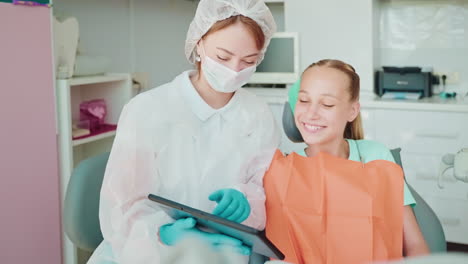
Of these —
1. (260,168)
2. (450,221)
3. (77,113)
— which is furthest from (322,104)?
(450,221)

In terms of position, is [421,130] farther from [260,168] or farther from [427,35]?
[260,168]

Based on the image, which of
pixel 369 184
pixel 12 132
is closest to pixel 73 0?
pixel 12 132

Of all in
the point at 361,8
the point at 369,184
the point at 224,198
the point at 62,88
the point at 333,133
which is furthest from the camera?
the point at 361,8

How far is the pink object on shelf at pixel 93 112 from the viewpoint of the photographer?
257 centimetres

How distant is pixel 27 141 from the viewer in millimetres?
2061

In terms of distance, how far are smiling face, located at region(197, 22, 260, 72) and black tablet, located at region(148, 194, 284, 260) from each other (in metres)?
0.41

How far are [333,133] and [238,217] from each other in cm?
37

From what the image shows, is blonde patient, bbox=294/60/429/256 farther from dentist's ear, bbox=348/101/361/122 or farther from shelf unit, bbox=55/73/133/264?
shelf unit, bbox=55/73/133/264

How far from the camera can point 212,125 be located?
55.8 inches

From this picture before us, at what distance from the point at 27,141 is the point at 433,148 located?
7.09 ft

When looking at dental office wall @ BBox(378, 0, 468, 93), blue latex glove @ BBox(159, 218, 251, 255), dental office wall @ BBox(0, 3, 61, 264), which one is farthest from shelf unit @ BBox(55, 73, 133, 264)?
dental office wall @ BBox(378, 0, 468, 93)

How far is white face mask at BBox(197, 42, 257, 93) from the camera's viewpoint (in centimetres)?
138

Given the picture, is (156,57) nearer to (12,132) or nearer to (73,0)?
(73,0)

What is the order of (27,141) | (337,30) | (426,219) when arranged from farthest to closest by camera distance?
(337,30) < (27,141) < (426,219)
